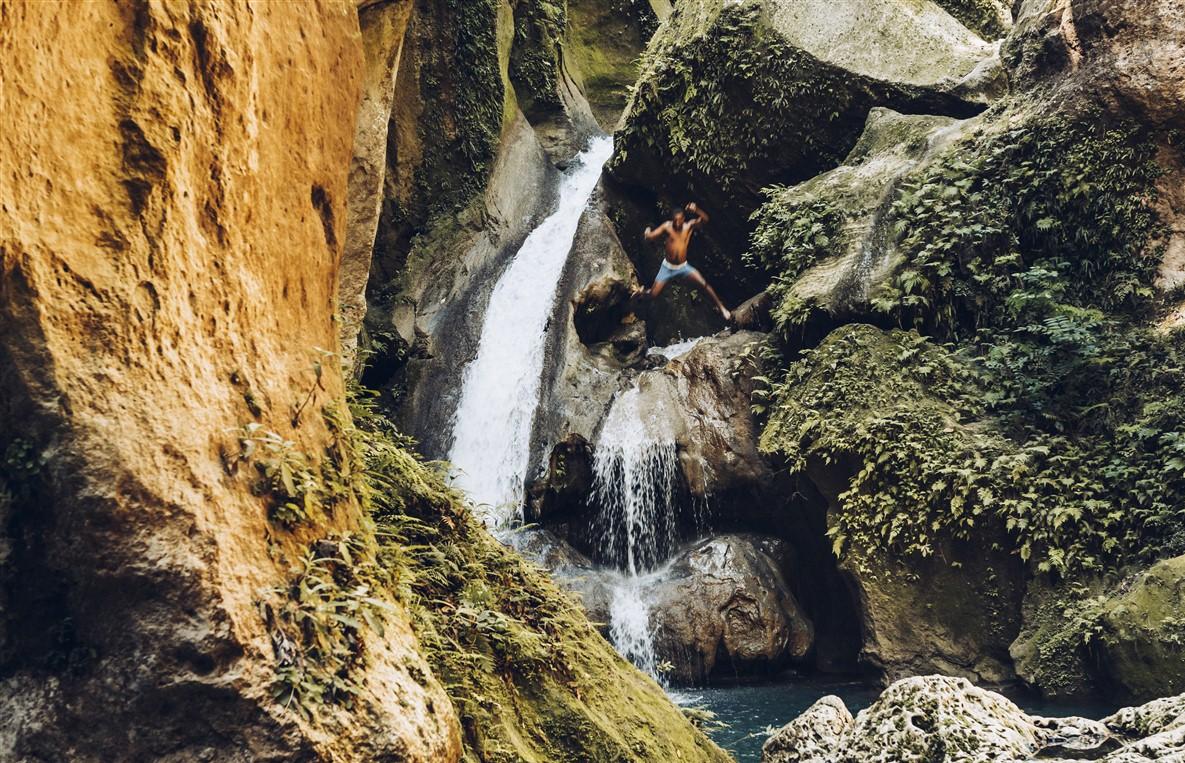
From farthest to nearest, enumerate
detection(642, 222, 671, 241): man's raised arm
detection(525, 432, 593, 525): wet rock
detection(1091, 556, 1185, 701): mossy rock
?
Answer: detection(642, 222, 671, 241): man's raised arm
detection(525, 432, 593, 525): wet rock
detection(1091, 556, 1185, 701): mossy rock

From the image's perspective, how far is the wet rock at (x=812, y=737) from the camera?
16.0 ft

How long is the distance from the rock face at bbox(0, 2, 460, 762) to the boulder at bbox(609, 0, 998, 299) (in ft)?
37.4

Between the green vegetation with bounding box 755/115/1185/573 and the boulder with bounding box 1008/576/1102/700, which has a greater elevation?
the green vegetation with bounding box 755/115/1185/573

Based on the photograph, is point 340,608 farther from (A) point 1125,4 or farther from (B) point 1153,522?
(A) point 1125,4

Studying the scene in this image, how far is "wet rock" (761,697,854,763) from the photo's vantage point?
4891mm

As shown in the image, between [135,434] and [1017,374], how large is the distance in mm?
9289

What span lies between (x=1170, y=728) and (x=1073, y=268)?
725 cm

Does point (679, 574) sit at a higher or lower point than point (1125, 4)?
lower

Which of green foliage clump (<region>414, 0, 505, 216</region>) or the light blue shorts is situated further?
green foliage clump (<region>414, 0, 505, 216</region>)

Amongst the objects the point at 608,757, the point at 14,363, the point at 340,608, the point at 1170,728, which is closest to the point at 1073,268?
the point at 1170,728

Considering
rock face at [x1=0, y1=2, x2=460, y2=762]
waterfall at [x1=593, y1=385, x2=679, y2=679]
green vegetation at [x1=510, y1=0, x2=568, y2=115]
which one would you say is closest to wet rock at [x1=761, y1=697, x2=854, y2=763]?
rock face at [x1=0, y1=2, x2=460, y2=762]

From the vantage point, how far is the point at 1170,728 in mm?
3932

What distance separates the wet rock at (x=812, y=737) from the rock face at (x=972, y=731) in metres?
0.03

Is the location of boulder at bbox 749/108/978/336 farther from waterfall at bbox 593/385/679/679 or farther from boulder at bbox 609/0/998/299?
waterfall at bbox 593/385/679/679
